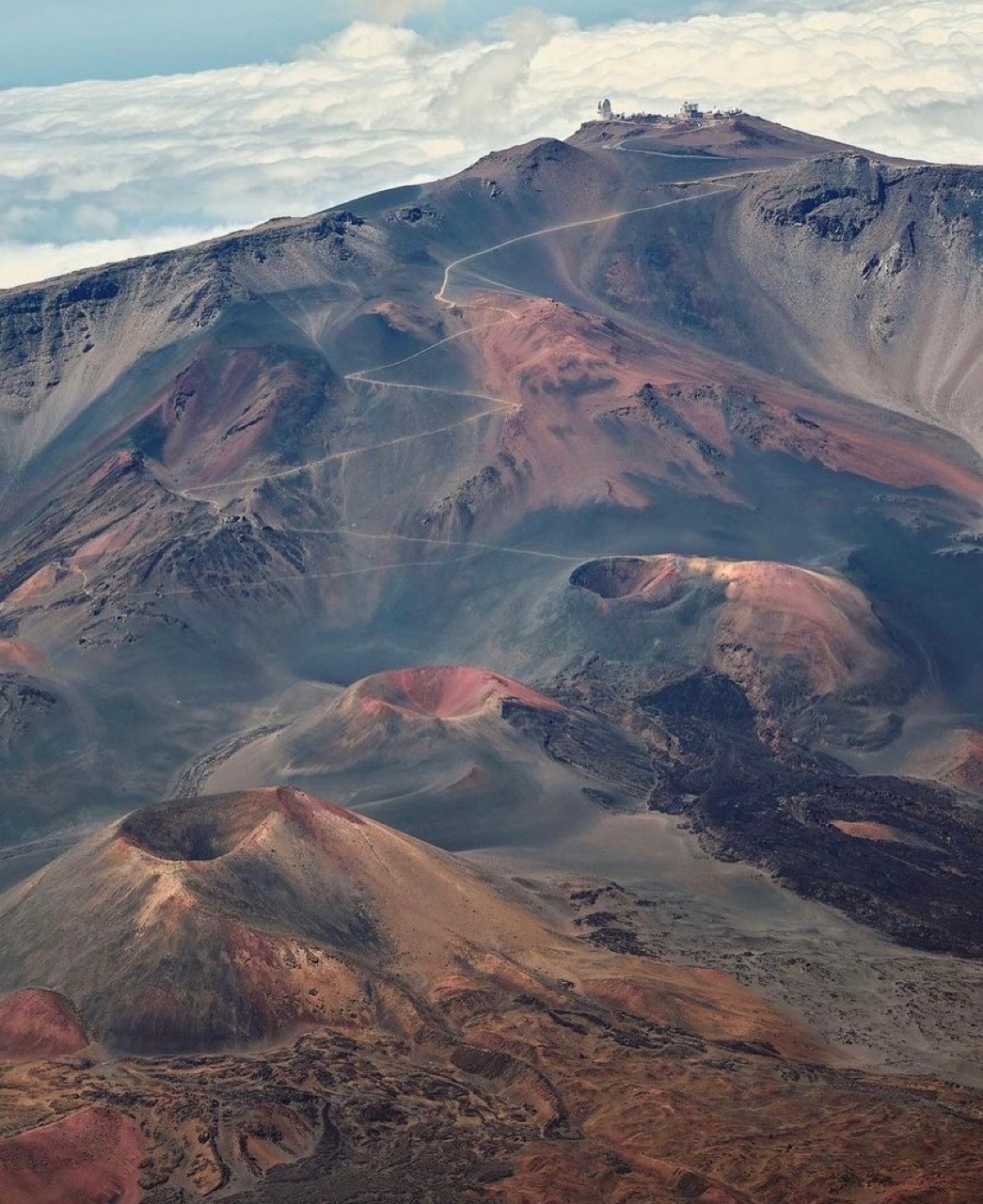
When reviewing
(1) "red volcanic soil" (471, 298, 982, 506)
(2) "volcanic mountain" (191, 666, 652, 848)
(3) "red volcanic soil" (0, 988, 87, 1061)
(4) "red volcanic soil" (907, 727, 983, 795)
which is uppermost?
(1) "red volcanic soil" (471, 298, 982, 506)

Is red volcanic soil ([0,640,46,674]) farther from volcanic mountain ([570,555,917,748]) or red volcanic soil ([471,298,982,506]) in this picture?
red volcanic soil ([471,298,982,506])

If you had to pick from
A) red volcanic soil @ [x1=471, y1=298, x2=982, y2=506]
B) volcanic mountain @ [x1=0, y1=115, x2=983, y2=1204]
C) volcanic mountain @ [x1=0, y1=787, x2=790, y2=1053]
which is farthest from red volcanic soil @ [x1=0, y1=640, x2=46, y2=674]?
volcanic mountain @ [x1=0, y1=787, x2=790, y2=1053]

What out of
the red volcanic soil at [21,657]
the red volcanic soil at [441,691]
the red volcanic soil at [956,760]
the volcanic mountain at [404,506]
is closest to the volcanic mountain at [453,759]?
the red volcanic soil at [441,691]

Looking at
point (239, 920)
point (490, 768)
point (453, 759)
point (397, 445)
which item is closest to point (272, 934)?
point (239, 920)

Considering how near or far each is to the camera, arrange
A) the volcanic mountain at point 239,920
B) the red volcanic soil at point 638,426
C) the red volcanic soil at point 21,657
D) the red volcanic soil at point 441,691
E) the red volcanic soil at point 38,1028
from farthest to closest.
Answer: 1. the red volcanic soil at point 638,426
2. the red volcanic soil at point 21,657
3. the red volcanic soil at point 441,691
4. the volcanic mountain at point 239,920
5. the red volcanic soil at point 38,1028

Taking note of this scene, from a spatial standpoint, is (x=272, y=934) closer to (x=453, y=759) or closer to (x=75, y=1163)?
(x=75, y=1163)

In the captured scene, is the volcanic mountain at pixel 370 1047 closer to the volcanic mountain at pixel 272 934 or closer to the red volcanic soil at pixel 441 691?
the volcanic mountain at pixel 272 934

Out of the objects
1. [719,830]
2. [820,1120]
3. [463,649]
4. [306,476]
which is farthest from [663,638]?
[820,1120]
